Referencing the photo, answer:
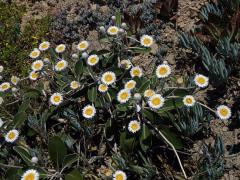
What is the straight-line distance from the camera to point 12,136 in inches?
132

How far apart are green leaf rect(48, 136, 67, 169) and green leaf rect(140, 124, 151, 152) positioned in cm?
67

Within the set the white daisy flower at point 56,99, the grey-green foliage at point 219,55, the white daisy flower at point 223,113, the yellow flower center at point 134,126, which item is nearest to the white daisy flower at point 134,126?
the yellow flower center at point 134,126

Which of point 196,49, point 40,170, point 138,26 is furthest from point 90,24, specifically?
point 40,170

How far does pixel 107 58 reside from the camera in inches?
147

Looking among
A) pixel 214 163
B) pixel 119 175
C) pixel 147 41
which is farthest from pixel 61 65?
pixel 214 163

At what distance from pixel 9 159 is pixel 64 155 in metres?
0.69

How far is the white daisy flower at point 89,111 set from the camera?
11.0ft

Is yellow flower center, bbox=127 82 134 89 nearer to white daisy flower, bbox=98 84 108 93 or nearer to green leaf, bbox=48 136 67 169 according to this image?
white daisy flower, bbox=98 84 108 93

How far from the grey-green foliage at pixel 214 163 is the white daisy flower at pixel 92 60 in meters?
1.31

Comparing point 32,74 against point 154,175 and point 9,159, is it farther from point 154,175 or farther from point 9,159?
point 154,175

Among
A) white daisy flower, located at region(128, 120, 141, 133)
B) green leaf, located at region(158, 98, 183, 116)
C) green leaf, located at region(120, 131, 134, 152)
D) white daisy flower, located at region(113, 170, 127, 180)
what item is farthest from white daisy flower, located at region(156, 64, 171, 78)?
white daisy flower, located at region(113, 170, 127, 180)

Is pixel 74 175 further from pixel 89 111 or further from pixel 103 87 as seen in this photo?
pixel 103 87

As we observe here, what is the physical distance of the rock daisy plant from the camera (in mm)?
3086

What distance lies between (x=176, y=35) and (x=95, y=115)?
1.43 metres
